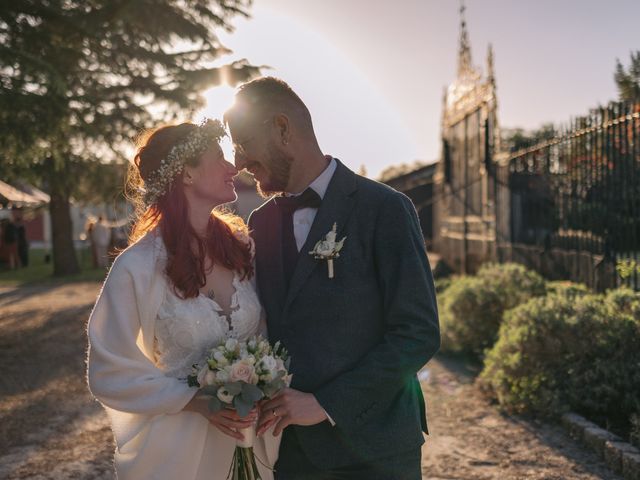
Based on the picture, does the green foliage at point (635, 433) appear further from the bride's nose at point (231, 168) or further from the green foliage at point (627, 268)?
the bride's nose at point (231, 168)

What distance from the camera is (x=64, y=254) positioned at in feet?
73.4

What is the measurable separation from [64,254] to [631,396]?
20.4m

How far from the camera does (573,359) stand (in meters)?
6.20

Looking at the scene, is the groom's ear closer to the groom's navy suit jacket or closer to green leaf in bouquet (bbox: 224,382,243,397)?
the groom's navy suit jacket

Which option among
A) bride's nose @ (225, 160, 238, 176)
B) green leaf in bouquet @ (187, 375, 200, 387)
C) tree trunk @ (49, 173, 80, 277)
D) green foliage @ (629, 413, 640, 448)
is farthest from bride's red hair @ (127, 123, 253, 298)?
tree trunk @ (49, 173, 80, 277)

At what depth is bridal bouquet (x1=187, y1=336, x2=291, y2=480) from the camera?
7.45 ft

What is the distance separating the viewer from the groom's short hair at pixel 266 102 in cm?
A: 259

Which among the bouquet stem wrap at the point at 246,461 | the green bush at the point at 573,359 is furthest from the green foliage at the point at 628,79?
the bouquet stem wrap at the point at 246,461

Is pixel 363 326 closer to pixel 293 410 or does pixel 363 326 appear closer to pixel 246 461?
pixel 293 410

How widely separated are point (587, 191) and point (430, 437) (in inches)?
181

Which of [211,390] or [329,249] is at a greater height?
[329,249]

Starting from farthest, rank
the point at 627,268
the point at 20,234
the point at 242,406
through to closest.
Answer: the point at 20,234 → the point at 627,268 → the point at 242,406

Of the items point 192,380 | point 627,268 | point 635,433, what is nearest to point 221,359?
point 192,380

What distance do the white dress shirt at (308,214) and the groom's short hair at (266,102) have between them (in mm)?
214
